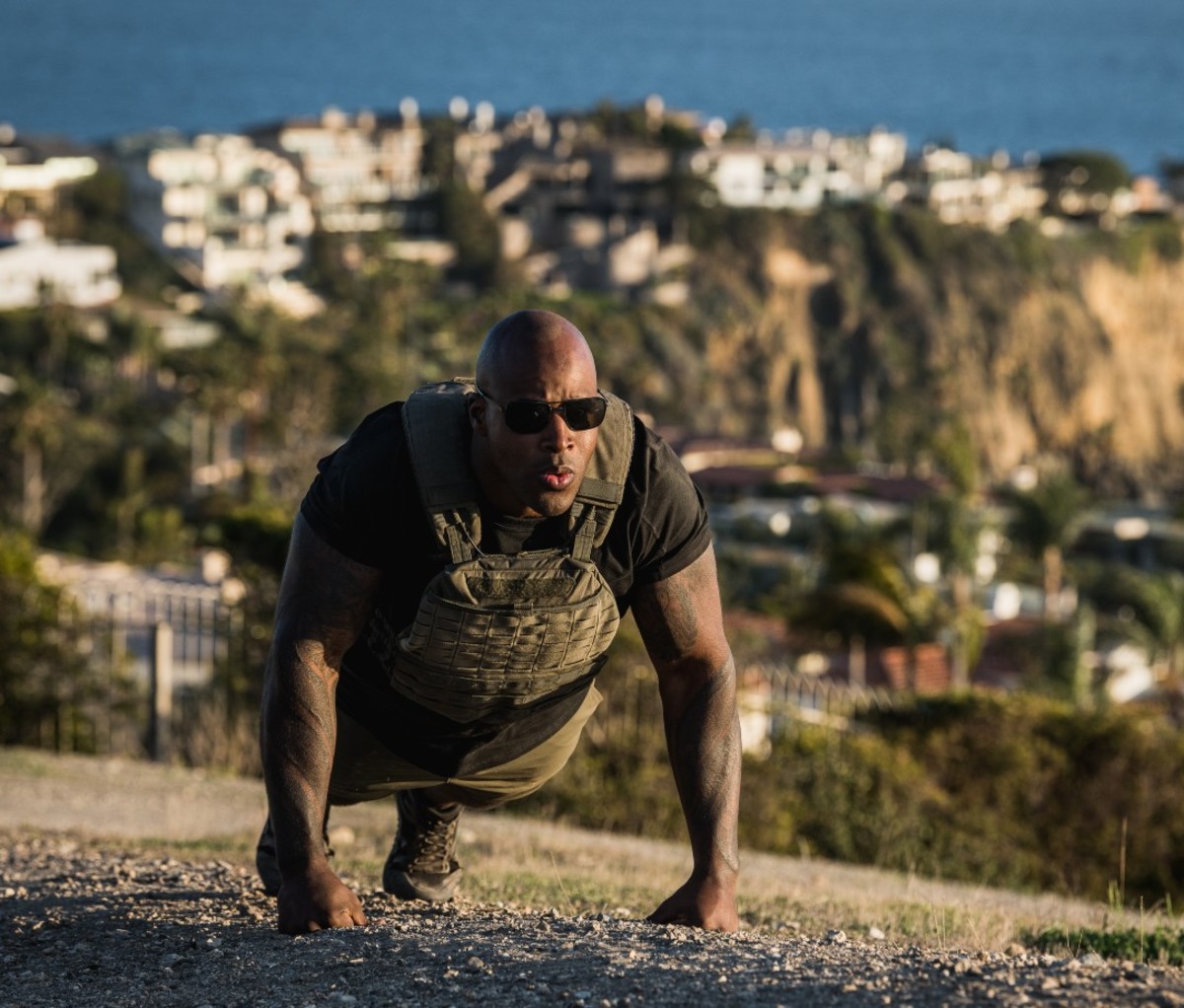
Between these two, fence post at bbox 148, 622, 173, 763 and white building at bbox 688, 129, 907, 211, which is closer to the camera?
fence post at bbox 148, 622, 173, 763

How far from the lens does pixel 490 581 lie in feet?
14.4

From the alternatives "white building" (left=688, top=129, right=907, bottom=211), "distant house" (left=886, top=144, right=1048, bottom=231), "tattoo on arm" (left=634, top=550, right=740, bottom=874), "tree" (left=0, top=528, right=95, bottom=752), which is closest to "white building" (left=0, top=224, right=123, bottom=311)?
"white building" (left=688, top=129, right=907, bottom=211)

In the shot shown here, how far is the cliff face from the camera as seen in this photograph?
96.8 meters

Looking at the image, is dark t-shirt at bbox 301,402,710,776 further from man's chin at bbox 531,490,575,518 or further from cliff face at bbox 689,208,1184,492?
cliff face at bbox 689,208,1184,492

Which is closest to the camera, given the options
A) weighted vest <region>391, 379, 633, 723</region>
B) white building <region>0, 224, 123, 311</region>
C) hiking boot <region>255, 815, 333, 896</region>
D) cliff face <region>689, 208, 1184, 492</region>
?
weighted vest <region>391, 379, 633, 723</region>

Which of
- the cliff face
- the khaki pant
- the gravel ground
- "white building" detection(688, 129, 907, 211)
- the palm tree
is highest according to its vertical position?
"white building" detection(688, 129, 907, 211)

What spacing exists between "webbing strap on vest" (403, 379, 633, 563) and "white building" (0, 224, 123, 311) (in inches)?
2787

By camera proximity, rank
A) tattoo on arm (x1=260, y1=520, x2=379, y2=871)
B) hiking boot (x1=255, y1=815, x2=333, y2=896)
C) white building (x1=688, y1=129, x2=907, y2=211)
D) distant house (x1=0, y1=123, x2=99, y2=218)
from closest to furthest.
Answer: tattoo on arm (x1=260, y1=520, x2=379, y2=871), hiking boot (x1=255, y1=815, x2=333, y2=896), distant house (x1=0, y1=123, x2=99, y2=218), white building (x1=688, y1=129, x2=907, y2=211)

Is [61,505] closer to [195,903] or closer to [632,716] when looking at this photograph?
[632,716]

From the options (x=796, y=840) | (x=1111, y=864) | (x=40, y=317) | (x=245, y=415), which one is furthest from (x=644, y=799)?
(x=40, y=317)

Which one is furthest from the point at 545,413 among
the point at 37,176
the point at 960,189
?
the point at 960,189

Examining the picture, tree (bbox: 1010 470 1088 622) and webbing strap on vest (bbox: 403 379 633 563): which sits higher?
tree (bbox: 1010 470 1088 622)

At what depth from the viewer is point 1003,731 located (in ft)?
55.8

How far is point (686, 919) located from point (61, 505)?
52.6m
